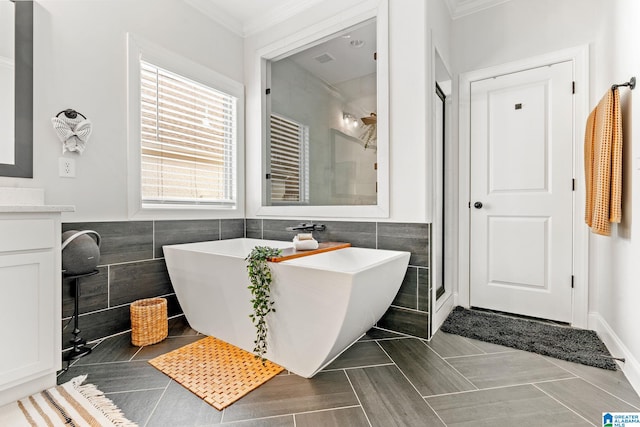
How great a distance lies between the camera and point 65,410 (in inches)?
55.2

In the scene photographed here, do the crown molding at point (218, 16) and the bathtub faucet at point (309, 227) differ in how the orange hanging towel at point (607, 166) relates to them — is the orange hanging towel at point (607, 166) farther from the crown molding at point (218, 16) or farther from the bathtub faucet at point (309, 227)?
the crown molding at point (218, 16)

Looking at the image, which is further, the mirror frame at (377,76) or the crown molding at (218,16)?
the crown molding at (218,16)

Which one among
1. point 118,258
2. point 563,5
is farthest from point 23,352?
point 563,5

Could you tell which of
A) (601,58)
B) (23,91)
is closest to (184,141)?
(23,91)

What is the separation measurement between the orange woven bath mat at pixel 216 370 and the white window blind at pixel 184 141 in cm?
120

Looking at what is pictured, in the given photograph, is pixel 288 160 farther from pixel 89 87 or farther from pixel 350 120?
pixel 89 87

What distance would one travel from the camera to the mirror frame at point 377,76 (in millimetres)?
2311

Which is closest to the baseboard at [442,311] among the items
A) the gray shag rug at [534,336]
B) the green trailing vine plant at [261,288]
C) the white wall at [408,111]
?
the gray shag rug at [534,336]

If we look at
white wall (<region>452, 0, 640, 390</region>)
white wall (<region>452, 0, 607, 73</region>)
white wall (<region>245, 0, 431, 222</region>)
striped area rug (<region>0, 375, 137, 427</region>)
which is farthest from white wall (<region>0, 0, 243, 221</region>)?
white wall (<region>452, 0, 640, 390</region>)

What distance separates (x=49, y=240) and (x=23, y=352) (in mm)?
532

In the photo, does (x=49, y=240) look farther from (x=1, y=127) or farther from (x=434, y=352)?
(x=434, y=352)

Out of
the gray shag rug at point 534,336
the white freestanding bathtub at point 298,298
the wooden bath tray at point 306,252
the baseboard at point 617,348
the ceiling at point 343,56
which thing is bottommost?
the gray shag rug at point 534,336

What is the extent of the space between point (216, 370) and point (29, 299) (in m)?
Answer: 0.98

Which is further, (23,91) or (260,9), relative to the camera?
(260,9)
